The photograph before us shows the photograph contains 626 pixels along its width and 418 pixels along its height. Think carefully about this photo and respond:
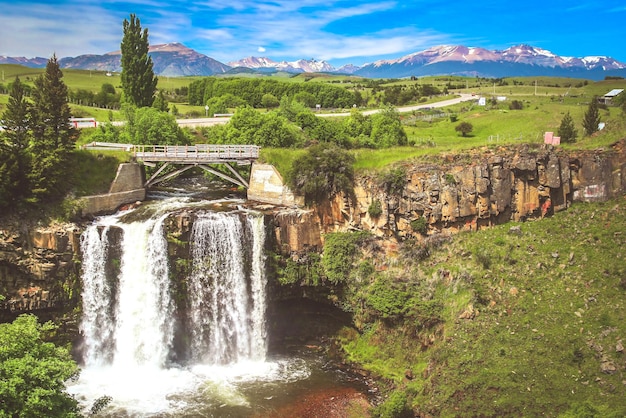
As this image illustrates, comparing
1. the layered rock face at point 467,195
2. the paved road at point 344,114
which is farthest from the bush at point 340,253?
the paved road at point 344,114

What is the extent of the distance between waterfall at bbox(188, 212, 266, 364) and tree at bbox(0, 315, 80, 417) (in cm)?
1436

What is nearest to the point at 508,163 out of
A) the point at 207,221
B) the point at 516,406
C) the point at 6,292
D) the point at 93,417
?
the point at 516,406

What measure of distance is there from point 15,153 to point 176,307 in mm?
15562

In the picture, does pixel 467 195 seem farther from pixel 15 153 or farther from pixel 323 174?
pixel 15 153

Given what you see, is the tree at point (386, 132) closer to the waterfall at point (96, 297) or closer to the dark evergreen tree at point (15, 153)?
the waterfall at point (96, 297)

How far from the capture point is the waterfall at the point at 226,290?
3966 cm

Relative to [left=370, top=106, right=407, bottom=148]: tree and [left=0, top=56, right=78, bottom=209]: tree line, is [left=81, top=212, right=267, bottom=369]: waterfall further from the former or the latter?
[left=370, top=106, right=407, bottom=148]: tree

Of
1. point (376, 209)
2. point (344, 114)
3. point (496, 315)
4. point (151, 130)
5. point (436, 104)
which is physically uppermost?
point (436, 104)

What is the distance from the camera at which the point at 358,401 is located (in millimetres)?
35219

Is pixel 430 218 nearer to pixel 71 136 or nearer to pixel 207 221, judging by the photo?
pixel 207 221

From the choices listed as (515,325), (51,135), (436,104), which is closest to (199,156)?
(51,135)

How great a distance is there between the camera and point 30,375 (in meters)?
22.8

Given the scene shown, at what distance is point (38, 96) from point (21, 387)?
26087 mm

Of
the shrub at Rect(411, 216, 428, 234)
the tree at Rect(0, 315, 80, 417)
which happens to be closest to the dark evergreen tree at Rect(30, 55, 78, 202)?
the tree at Rect(0, 315, 80, 417)
